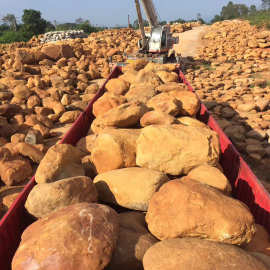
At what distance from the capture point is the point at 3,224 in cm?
170

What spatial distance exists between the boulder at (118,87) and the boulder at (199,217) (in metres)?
3.13

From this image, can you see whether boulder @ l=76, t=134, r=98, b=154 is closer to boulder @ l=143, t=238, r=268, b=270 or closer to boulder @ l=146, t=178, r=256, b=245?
boulder @ l=146, t=178, r=256, b=245

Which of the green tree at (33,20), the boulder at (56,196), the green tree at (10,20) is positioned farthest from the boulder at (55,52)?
the green tree at (10,20)

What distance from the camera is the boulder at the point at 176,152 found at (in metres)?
2.12

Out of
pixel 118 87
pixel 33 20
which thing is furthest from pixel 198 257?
pixel 33 20

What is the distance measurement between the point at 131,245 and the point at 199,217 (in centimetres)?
45

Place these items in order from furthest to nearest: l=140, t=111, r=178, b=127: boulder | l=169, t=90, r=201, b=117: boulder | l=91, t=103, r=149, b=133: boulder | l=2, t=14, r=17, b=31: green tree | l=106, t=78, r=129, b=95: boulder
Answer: l=2, t=14, r=17, b=31: green tree, l=106, t=78, r=129, b=95: boulder, l=169, t=90, r=201, b=117: boulder, l=91, t=103, r=149, b=133: boulder, l=140, t=111, r=178, b=127: boulder

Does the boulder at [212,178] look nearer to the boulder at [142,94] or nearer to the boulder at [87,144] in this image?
the boulder at [87,144]

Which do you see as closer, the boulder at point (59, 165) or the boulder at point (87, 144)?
the boulder at point (59, 165)

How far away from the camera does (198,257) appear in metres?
1.22

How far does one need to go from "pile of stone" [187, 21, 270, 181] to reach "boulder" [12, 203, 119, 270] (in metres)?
2.90

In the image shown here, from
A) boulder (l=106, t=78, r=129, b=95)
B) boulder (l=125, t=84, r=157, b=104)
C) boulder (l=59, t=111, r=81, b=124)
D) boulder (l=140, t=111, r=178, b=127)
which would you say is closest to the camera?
boulder (l=140, t=111, r=178, b=127)

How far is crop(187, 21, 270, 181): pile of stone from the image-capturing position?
13.3 ft

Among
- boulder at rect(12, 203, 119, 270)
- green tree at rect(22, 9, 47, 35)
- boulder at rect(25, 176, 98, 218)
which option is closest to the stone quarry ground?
boulder at rect(25, 176, 98, 218)
